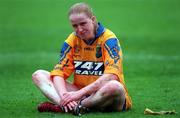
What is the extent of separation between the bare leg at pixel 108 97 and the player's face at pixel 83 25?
67 cm

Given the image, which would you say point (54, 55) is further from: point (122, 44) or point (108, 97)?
point (108, 97)

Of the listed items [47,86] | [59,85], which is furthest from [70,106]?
[47,86]

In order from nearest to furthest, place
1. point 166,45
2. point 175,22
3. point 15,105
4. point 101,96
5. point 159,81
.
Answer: point 101,96, point 15,105, point 159,81, point 166,45, point 175,22

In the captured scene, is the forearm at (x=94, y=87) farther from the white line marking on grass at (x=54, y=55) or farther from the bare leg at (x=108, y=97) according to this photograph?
the white line marking on grass at (x=54, y=55)

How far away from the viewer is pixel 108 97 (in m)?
10.3

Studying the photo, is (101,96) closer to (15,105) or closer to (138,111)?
(138,111)

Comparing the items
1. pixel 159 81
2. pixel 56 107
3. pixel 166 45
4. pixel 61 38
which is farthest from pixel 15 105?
pixel 61 38

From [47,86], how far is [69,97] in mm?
490

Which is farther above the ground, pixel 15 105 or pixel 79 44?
pixel 79 44

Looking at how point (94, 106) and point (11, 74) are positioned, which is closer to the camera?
point (94, 106)

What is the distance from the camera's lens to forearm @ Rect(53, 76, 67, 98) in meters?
10.6

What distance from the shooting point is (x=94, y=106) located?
34.4 ft

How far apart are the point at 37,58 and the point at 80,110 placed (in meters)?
7.85

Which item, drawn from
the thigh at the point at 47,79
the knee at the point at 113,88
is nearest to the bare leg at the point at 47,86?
the thigh at the point at 47,79
